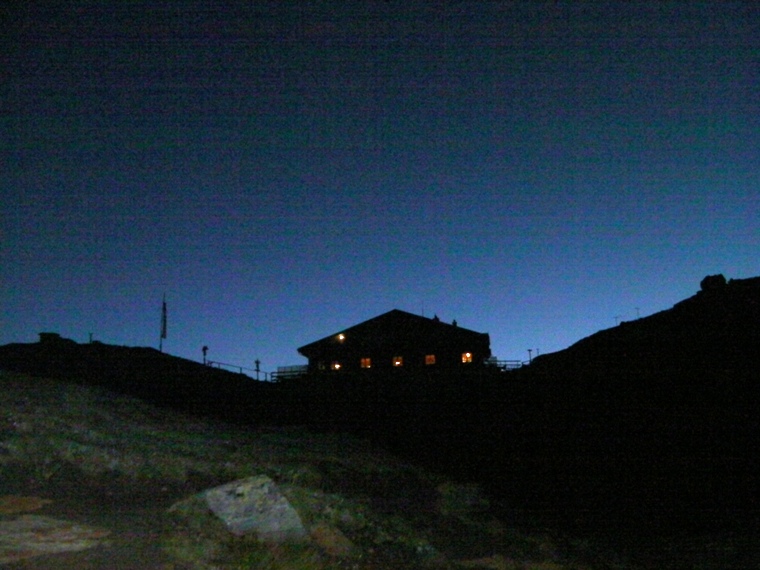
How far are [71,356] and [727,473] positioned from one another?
24196 mm

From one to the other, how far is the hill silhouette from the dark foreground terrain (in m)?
0.08

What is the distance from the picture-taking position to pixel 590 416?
89.5 ft

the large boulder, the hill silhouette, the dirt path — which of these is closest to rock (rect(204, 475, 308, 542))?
the large boulder

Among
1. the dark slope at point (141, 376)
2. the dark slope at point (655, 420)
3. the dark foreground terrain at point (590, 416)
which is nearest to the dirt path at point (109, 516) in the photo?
the dark foreground terrain at point (590, 416)

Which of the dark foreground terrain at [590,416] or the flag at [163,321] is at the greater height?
the flag at [163,321]

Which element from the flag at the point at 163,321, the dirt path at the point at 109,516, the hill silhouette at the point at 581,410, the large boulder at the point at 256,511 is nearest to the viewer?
the dirt path at the point at 109,516

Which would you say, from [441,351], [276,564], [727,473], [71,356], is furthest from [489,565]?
[441,351]

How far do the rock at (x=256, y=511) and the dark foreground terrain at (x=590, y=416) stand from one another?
23.7 feet

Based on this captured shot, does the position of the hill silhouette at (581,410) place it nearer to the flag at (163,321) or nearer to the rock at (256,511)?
the rock at (256,511)

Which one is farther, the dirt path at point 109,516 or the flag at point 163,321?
the flag at point 163,321

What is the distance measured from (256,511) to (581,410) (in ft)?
77.5

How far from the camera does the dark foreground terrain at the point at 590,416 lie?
613 inches

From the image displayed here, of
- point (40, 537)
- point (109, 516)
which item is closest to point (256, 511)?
point (109, 516)

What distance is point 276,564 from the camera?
6.36m
